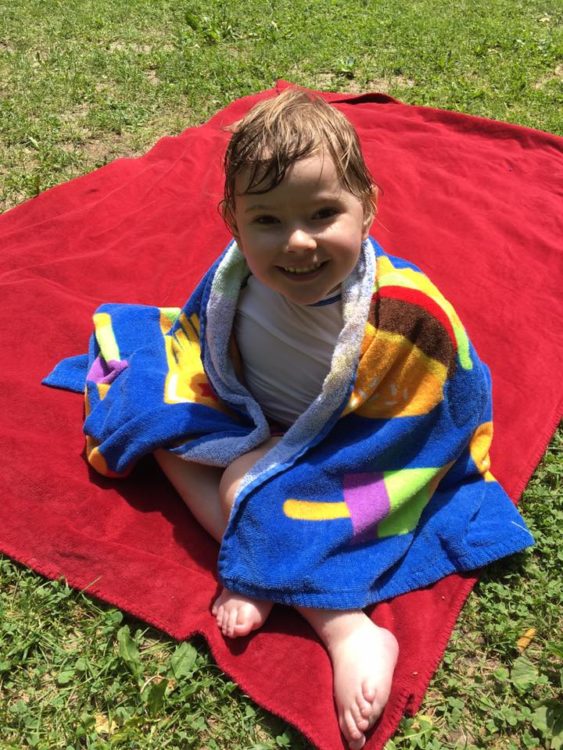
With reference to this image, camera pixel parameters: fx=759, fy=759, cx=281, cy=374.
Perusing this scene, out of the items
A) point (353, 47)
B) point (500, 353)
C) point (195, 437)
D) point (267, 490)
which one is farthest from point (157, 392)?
point (353, 47)

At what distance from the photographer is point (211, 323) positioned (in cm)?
247

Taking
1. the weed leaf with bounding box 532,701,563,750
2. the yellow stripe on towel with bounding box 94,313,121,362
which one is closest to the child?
the yellow stripe on towel with bounding box 94,313,121,362

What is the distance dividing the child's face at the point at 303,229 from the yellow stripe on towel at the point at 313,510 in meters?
0.59

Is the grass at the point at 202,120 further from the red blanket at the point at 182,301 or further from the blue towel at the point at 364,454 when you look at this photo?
the blue towel at the point at 364,454

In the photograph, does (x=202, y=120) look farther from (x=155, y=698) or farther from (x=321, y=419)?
(x=155, y=698)

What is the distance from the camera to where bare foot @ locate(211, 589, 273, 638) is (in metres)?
2.11

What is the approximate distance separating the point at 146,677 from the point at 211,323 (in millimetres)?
1078

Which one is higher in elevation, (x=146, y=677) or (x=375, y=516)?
(x=375, y=516)

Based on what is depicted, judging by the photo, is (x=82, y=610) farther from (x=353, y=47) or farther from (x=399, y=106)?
(x=353, y=47)

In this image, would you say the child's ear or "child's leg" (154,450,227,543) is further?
"child's leg" (154,450,227,543)

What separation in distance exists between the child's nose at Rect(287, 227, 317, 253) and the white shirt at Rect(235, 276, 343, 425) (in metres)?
0.30

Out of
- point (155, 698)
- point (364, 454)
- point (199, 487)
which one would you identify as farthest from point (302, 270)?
point (155, 698)

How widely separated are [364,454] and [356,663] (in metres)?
0.57

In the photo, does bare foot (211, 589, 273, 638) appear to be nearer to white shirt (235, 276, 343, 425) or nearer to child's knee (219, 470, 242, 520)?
child's knee (219, 470, 242, 520)
